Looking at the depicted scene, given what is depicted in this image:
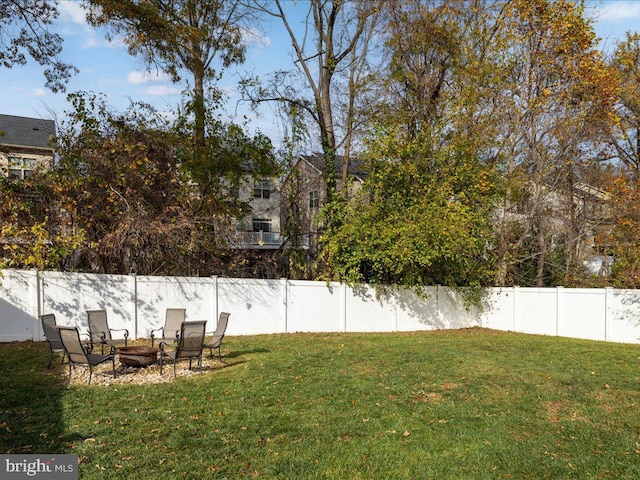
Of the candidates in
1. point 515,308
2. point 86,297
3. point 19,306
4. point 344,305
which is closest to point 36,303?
point 19,306

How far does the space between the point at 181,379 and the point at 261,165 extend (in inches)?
389

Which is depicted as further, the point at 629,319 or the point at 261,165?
the point at 261,165

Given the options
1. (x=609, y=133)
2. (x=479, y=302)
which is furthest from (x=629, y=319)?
(x=609, y=133)

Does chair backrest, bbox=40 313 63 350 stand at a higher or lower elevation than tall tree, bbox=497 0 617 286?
lower

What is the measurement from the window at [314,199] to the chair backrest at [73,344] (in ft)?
42.8

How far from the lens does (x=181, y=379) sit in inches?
313

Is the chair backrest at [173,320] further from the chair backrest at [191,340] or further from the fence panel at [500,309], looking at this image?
the fence panel at [500,309]

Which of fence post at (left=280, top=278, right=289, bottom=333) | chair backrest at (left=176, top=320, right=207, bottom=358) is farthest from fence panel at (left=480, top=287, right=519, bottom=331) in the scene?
chair backrest at (left=176, top=320, right=207, bottom=358)

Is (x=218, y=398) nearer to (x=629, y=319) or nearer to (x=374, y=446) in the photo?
(x=374, y=446)

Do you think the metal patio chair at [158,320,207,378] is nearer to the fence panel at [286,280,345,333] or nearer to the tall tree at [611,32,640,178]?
the fence panel at [286,280,345,333]

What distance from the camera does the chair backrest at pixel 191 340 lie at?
8.21 metres

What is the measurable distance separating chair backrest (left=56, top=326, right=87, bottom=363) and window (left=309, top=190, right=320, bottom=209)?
13.0 m

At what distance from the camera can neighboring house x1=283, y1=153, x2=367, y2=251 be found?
17.3m

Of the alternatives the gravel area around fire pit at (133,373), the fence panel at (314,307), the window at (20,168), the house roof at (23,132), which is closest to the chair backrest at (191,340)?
the gravel area around fire pit at (133,373)
